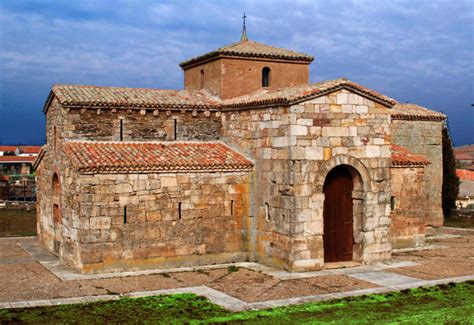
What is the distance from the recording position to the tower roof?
21.1 meters

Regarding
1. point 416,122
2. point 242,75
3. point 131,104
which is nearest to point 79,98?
point 131,104

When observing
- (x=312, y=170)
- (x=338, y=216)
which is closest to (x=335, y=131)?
(x=312, y=170)

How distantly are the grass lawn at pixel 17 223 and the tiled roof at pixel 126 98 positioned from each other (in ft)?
23.6

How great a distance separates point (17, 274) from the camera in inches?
626

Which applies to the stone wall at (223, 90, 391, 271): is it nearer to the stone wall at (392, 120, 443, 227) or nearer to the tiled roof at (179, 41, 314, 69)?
the tiled roof at (179, 41, 314, 69)

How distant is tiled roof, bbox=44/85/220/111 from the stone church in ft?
0.14

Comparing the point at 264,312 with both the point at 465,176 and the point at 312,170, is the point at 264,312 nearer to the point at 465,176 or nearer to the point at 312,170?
the point at 312,170

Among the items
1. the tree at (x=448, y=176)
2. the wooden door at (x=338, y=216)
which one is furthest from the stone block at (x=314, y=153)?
the tree at (x=448, y=176)

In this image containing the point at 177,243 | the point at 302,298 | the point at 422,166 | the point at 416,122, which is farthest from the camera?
the point at 416,122

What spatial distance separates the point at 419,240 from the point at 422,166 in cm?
250

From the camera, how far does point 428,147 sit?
2484cm

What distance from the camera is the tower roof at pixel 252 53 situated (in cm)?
2108

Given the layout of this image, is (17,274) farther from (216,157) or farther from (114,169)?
(216,157)

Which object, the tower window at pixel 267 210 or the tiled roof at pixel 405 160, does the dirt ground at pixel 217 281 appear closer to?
the tower window at pixel 267 210
